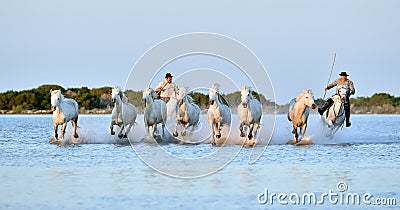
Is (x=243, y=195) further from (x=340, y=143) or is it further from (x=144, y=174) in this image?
(x=340, y=143)

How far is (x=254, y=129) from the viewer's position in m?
24.1

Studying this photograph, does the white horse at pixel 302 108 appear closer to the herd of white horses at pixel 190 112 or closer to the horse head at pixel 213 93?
the herd of white horses at pixel 190 112

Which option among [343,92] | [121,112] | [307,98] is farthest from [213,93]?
[343,92]

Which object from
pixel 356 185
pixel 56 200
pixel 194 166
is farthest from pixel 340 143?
pixel 56 200

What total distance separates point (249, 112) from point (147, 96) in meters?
3.15

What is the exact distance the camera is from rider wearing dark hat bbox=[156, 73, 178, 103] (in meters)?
25.0

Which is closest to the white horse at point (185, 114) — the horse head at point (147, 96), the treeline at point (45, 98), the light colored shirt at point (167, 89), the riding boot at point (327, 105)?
the light colored shirt at point (167, 89)

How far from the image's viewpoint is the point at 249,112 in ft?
75.9

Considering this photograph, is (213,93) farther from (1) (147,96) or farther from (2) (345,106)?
(2) (345,106)

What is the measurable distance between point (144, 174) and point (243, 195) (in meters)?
3.27

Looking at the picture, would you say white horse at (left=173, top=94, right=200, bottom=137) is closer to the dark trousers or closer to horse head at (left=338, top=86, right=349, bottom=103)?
the dark trousers

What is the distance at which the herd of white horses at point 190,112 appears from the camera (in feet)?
76.3

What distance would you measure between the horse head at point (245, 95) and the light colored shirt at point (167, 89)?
2727mm

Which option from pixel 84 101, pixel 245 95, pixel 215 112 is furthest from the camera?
pixel 84 101
